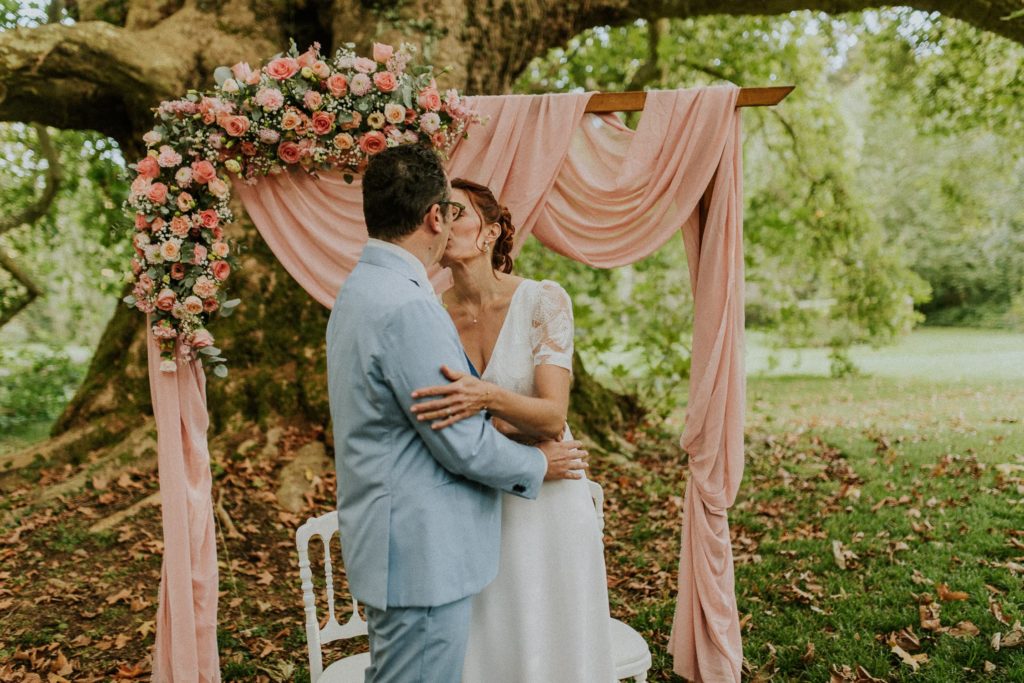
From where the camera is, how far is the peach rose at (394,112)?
12.5 feet

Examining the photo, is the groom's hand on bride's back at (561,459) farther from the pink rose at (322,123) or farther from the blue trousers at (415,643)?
the pink rose at (322,123)

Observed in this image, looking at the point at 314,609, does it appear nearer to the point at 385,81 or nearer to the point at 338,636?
the point at 338,636

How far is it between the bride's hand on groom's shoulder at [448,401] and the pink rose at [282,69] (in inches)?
93.2

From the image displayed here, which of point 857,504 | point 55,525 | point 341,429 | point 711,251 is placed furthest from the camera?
point 857,504

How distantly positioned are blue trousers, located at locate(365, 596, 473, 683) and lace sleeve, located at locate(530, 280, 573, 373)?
33.9 inches

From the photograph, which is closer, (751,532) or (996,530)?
(996,530)

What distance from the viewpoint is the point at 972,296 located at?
78.6 feet

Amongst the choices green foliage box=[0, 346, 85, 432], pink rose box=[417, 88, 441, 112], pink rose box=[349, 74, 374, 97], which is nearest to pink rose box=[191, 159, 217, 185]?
pink rose box=[349, 74, 374, 97]

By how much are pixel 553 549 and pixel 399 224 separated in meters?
1.22

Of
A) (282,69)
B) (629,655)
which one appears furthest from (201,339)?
(629,655)

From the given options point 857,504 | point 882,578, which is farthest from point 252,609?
point 857,504

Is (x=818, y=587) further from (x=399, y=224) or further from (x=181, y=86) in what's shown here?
(x=181, y=86)

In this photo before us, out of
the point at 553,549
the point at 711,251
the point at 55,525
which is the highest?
the point at 711,251

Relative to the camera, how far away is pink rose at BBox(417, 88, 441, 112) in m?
3.83
